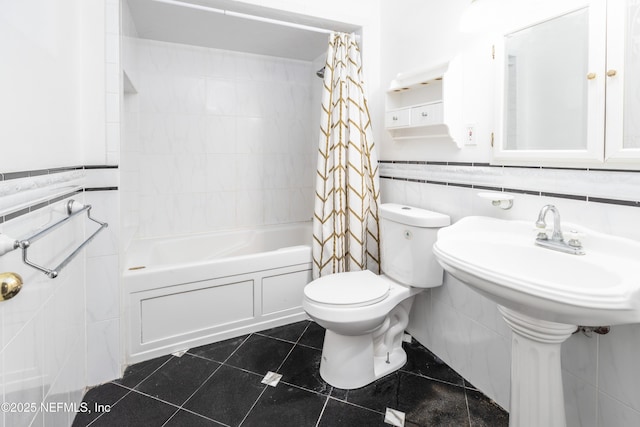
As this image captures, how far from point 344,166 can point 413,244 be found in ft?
2.29

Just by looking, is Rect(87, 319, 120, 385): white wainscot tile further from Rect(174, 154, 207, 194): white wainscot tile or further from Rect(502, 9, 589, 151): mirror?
Rect(502, 9, 589, 151): mirror

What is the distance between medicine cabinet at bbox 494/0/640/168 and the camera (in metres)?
1.03

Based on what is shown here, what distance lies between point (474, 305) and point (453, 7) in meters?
1.50

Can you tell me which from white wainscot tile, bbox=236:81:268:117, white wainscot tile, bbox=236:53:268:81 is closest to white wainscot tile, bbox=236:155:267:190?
white wainscot tile, bbox=236:81:268:117

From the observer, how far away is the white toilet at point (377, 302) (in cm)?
157

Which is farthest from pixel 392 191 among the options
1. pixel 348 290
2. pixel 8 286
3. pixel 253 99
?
pixel 8 286

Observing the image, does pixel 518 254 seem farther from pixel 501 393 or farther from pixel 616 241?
pixel 501 393

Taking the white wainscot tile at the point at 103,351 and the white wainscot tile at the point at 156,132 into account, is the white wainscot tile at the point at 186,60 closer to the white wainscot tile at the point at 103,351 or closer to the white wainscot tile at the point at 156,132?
the white wainscot tile at the point at 156,132

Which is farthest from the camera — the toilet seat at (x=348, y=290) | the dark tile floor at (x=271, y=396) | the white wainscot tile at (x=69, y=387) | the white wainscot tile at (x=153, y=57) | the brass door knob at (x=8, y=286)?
the white wainscot tile at (x=153, y=57)

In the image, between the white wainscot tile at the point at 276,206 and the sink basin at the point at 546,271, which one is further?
the white wainscot tile at the point at 276,206

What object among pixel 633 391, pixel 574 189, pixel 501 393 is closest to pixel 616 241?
pixel 574 189

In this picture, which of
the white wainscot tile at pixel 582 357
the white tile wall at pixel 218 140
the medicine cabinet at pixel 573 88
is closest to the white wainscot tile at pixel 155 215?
the white tile wall at pixel 218 140

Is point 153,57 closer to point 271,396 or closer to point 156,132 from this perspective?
point 156,132

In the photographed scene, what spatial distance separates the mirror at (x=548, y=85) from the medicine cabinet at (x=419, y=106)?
29cm
